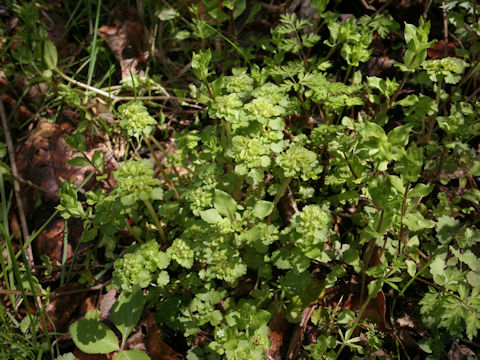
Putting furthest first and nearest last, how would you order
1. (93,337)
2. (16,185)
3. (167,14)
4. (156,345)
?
1. (167,14)
2. (16,185)
3. (156,345)
4. (93,337)

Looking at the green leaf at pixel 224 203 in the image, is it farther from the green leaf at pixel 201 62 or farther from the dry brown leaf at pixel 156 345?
the dry brown leaf at pixel 156 345

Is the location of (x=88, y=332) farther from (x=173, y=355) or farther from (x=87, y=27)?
(x=87, y=27)

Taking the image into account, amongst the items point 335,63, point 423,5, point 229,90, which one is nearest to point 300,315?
point 229,90

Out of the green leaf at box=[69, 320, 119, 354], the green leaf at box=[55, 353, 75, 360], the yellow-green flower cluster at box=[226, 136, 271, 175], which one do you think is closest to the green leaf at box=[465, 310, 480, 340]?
the yellow-green flower cluster at box=[226, 136, 271, 175]

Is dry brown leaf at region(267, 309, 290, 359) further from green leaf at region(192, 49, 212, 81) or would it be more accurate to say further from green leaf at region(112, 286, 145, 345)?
green leaf at region(192, 49, 212, 81)

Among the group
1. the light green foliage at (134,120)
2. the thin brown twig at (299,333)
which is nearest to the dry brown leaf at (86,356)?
the thin brown twig at (299,333)

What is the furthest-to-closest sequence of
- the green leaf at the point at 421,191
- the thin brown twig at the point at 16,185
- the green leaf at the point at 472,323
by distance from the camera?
the thin brown twig at the point at 16,185
the green leaf at the point at 472,323
the green leaf at the point at 421,191

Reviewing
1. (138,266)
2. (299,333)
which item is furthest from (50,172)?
(299,333)

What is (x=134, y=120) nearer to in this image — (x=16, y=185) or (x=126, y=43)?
(x=16, y=185)
